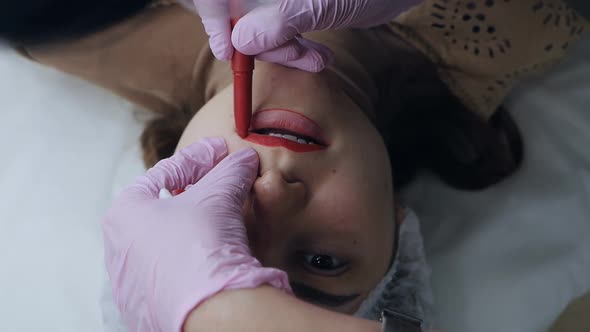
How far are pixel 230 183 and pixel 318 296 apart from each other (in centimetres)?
29

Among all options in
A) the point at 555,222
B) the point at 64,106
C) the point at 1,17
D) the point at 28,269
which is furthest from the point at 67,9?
the point at 555,222

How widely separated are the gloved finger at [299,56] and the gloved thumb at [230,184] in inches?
6.5

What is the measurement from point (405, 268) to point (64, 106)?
96 cm

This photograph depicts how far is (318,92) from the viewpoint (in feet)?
3.20

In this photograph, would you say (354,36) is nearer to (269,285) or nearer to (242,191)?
(242,191)

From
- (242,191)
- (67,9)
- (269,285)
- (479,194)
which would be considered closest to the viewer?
(269,285)

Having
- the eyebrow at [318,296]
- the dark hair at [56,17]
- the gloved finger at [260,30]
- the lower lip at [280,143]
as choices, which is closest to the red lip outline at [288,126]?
the lower lip at [280,143]

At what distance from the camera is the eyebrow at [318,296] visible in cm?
95

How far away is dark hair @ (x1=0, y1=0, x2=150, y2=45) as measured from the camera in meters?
1.16

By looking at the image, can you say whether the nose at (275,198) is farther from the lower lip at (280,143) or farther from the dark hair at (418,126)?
the dark hair at (418,126)

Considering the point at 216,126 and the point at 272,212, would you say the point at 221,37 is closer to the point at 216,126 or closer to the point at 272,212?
the point at 216,126

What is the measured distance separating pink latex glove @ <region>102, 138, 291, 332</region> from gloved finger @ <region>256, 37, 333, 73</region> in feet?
0.55

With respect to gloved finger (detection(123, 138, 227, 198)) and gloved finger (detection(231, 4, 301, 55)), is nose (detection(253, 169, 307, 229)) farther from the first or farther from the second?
gloved finger (detection(231, 4, 301, 55))

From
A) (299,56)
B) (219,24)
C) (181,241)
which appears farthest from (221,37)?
(181,241)
